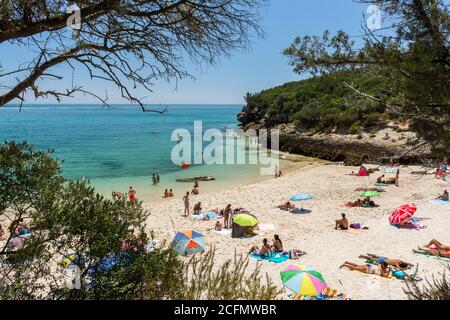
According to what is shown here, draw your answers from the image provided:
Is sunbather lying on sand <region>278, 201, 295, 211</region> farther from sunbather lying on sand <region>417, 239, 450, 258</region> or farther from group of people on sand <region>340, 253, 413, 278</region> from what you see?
group of people on sand <region>340, 253, 413, 278</region>

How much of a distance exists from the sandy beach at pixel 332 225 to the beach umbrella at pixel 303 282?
40cm

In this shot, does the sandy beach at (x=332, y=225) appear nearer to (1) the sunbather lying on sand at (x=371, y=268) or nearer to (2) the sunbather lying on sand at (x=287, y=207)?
(1) the sunbather lying on sand at (x=371, y=268)

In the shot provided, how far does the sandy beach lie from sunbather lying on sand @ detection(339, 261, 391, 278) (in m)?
0.24

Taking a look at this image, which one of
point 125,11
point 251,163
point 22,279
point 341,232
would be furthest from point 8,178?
point 251,163

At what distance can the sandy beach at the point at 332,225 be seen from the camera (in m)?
10.5

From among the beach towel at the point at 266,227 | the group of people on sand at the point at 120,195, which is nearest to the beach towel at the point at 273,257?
the beach towel at the point at 266,227

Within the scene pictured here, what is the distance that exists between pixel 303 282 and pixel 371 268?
122 inches

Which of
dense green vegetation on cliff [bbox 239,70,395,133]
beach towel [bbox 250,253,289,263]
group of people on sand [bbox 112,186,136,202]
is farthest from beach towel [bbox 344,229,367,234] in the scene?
group of people on sand [bbox 112,186,136,202]

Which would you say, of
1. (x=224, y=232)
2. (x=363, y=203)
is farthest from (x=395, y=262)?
(x=363, y=203)

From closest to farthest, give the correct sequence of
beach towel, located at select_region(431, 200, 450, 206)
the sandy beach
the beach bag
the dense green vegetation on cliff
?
the beach bag → the sandy beach → beach towel, located at select_region(431, 200, 450, 206) → the dense green vegetation on cliff

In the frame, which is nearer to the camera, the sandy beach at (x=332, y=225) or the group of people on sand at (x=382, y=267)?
the group of people on sand at (x=382, y=267)

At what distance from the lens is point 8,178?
5395 mm

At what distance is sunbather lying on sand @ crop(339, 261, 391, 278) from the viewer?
1025 cm

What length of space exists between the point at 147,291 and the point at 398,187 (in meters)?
21.8
